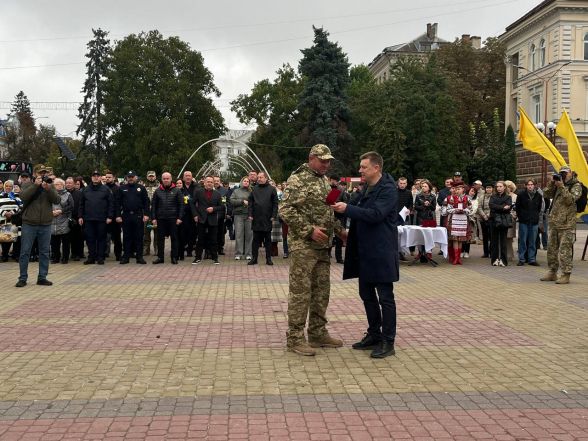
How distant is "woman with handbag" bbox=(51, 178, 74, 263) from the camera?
15695mm

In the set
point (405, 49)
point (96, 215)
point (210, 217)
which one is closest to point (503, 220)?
point (210, 217)

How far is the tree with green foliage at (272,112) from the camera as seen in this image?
220 ft

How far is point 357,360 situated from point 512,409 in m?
1.84

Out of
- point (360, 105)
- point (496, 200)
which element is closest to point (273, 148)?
point (360, 105)

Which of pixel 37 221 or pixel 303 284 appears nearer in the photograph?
pixel 303 284

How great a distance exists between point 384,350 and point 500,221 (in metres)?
9.68

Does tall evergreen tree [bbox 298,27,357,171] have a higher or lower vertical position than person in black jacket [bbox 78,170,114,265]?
higher

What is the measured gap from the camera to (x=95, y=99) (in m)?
60.8

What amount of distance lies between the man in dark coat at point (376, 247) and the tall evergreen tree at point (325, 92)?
4624 centimetres

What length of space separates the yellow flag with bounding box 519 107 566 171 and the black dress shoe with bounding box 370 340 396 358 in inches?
408

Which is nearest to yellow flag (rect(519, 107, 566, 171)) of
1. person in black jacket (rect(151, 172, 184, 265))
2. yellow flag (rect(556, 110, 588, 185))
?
yellow flag (rect(556, 110, 588, 185))

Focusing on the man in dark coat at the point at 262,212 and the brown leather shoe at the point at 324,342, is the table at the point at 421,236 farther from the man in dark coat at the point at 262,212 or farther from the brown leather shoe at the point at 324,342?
the brown leather shoe at the point at 324,342

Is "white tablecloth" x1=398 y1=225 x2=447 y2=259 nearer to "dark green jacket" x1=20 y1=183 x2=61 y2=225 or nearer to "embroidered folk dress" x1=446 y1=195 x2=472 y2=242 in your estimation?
"embroidered folk dress" x1=446 y1=195 x2=472 y2=242

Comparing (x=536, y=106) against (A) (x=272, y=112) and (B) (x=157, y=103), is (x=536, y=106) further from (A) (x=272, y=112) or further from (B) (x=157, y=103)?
(B) (x=157, y=103)
